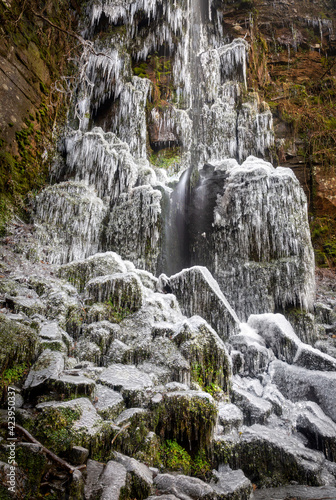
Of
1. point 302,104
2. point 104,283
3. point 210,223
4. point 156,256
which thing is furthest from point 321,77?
point 104,283

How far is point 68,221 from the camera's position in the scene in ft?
Answer: 28.1

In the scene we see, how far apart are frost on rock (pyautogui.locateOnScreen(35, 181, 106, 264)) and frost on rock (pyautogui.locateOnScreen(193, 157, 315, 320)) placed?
11.2 ft

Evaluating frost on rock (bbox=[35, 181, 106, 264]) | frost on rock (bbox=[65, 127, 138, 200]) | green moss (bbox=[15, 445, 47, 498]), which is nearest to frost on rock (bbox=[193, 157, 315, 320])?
frost on rock (bbox=[65, 127, 138, 200])

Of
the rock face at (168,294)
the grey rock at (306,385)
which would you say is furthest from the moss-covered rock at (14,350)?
the grey rock at (306,385)

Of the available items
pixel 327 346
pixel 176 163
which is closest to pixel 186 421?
pixel 327 346

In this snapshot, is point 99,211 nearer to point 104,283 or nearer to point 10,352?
point 104,283

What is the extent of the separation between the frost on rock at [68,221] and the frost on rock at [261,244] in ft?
11.2

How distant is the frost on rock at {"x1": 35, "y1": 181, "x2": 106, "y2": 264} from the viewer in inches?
317

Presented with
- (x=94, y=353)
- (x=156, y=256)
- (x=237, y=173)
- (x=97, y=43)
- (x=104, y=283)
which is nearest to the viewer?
(x=94, y=353)

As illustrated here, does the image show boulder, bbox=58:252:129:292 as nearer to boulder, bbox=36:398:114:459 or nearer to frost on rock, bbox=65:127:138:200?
boulder, bbox=36:398:114:459

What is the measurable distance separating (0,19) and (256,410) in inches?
413

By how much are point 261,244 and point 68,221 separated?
569cm

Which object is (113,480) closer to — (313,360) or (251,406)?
(251,406)

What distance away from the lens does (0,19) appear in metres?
7.46
